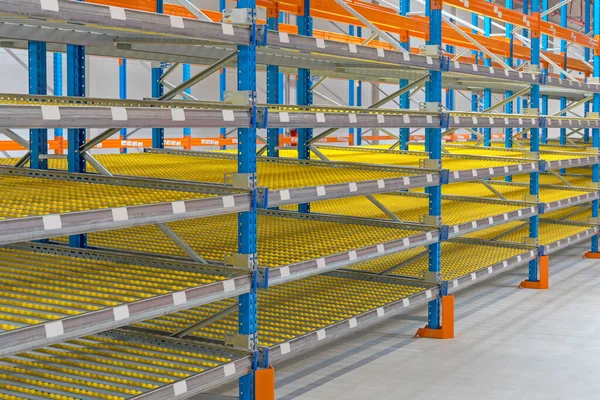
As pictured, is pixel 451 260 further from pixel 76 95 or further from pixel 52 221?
pixel 52 221

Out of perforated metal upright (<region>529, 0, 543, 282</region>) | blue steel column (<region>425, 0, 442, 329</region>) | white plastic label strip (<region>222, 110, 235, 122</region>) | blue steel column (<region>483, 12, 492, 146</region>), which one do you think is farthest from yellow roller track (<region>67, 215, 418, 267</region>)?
blue steel column (<region>483, 12, 492, 146</region>)

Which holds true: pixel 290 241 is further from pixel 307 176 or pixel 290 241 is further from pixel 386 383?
pixel 386 383

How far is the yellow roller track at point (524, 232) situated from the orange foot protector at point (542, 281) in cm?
42

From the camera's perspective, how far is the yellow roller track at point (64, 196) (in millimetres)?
3711

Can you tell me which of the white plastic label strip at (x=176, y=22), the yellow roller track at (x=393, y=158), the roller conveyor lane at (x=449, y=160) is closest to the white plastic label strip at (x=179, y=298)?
the white plastic label strip at (x=176, y=22)

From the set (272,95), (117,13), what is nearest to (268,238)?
(272,95)

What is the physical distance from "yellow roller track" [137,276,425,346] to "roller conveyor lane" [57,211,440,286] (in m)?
0.36

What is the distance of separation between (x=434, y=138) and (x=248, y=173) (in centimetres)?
244

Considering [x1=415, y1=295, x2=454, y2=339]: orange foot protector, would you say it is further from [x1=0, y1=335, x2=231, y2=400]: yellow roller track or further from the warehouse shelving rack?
[x1=0, y1=335, x2=231, y2=400]: yellow roller track

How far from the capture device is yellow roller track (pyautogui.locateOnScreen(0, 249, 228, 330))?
11.8 ft

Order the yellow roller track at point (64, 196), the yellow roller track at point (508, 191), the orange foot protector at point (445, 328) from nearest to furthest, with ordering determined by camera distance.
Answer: the yellow roller track at point (64, 196), the orange foot protector at point (445, 328), the yellow roller track at point (508, 191)

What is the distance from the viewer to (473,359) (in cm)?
593

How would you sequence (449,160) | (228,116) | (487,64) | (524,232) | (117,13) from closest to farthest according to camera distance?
(117,13) → (228,116) → (449,160) → (524,232) → (487,64)

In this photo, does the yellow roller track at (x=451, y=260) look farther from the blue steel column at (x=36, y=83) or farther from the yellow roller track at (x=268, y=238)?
the blue steel column at (x=36, y=83)
